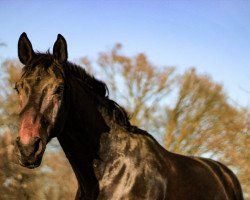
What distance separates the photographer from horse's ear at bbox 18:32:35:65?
15.3 ft

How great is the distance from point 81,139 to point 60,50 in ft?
3.64

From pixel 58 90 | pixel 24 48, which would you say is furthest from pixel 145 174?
pixel 24 48

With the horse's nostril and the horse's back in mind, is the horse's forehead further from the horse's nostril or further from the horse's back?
the horse's back

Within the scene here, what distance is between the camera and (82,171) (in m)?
4.70

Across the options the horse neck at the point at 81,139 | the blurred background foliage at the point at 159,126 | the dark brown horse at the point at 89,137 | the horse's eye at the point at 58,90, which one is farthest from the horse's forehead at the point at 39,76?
the blurred background foliage at the point at 159,126


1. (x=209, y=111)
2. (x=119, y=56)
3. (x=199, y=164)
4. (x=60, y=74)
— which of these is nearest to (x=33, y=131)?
(x=60, y=74)

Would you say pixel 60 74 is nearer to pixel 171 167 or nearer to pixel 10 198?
pixel 171 167

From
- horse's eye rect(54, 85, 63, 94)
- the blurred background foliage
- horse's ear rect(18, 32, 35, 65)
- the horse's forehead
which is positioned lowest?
the blurred background foliage

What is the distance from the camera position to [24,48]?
4.68 metres

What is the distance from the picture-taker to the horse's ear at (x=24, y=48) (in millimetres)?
4660

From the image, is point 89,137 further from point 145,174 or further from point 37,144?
point 37,144

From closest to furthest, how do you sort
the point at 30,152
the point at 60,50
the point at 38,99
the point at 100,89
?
the point at 30,152 → the point at 38,99 → the point at 60,50 → the point at 100,89

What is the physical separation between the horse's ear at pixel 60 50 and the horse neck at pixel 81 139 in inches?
12.9

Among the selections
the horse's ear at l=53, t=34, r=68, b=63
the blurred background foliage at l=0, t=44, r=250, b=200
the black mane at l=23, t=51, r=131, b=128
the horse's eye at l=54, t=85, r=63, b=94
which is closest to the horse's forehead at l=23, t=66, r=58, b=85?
the horse's eye at l=54, t=85, r=63, b=94
